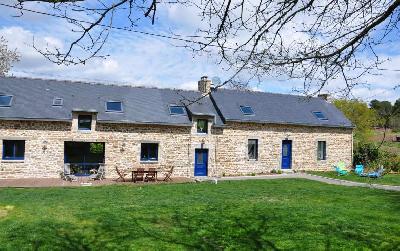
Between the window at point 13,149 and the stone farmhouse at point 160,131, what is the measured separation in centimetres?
5

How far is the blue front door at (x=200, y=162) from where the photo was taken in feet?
83.1

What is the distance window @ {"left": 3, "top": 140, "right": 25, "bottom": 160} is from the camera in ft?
70.1

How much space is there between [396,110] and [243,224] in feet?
21.5

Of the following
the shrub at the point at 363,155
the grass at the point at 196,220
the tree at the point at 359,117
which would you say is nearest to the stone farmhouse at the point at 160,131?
the shrub at the point at 363,155

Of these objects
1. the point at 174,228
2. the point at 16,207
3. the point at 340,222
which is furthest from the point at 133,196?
the point at 340,222

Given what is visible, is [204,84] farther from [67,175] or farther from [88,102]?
[67,175]

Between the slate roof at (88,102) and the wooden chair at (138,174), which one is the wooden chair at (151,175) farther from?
the slate roof at (88,102)

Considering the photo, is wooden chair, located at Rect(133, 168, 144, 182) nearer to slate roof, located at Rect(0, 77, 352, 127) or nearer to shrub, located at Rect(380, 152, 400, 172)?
slate roof, located at Rect(0, 77, 352, 127)

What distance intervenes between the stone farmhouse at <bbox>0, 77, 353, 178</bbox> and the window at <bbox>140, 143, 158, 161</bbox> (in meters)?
0.06

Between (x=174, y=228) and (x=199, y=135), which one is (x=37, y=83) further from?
(x=174, y=228)

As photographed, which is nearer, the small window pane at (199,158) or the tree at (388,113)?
the tree at (388,113)

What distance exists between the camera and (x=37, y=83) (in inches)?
965

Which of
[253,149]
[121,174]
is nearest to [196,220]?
[121,174]

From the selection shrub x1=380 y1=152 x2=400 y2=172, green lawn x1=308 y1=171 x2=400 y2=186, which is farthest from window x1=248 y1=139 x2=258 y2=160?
shrub x1=380 y1=152 x2=400 y2=172
